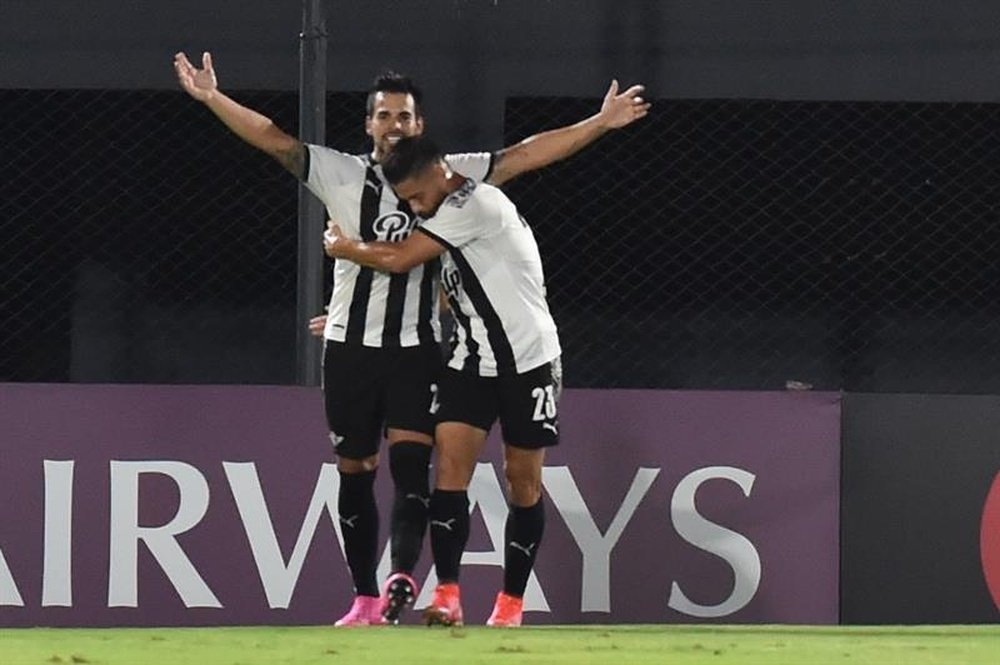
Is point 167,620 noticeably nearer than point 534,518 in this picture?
No

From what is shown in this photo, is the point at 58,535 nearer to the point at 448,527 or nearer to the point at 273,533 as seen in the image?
the point at 273,533

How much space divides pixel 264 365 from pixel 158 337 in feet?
1.52

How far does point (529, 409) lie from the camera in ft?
22.5

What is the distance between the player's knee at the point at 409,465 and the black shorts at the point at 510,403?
136mm

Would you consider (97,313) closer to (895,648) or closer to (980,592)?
(980,592)

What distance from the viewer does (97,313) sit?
1002 cm

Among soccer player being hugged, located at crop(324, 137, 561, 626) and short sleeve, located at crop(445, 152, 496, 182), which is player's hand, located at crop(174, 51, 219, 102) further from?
short sleeve, located at crop(445, 152, 496, 182)

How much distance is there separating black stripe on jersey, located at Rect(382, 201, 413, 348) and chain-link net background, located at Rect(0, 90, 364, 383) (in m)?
2.91

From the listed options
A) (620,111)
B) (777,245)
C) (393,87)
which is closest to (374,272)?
(393,87)

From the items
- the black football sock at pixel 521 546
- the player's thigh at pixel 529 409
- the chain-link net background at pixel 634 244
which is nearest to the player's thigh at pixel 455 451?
the player's thigh at pixel 529 409

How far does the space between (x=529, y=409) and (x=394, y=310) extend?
0.51 meters

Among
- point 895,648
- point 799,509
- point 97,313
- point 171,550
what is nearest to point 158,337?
point 97,313

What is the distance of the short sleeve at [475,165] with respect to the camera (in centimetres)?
703

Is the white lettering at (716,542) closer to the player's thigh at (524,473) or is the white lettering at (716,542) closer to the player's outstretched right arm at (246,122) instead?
the player's thigh at (524,473)
